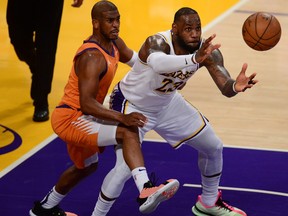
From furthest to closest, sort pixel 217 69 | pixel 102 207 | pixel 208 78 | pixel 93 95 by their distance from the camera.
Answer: pixel 208 78, pixel 217 69, pixel 102 207, pixel 93 95

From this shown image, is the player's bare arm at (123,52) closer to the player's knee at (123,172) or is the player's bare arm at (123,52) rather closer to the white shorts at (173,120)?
the white shorts at (173,120)

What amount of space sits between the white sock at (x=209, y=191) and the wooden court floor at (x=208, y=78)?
6.11 ft

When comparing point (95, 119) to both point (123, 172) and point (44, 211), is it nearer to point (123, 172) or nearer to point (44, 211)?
point (123, 172)

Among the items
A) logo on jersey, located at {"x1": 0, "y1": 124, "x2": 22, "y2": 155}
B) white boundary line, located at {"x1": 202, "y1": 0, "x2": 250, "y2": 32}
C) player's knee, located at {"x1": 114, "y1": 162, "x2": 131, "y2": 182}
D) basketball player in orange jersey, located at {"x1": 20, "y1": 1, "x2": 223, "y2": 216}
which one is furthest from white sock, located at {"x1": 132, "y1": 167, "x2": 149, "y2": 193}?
white boundary line, located at {"x1": 202, "y1": 0, "x2": 250, "y2": 32}

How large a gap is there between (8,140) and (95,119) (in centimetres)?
266

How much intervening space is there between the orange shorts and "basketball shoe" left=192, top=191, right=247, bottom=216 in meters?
1.08

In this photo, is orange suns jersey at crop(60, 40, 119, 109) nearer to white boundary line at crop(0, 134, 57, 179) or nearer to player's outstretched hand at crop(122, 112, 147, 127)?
player's outstretched hand at crop(122, 112, 147, 127)

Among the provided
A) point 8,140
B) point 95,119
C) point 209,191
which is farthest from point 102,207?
point 8,140

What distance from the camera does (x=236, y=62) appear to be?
12.3m


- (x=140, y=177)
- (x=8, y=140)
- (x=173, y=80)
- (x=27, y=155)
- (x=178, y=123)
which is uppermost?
(x=173, y=80)

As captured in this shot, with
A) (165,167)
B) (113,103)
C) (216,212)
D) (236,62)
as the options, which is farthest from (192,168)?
(236,62)

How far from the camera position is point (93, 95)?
6.38m

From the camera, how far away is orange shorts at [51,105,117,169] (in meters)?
6.48

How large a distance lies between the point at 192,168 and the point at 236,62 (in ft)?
14.2
